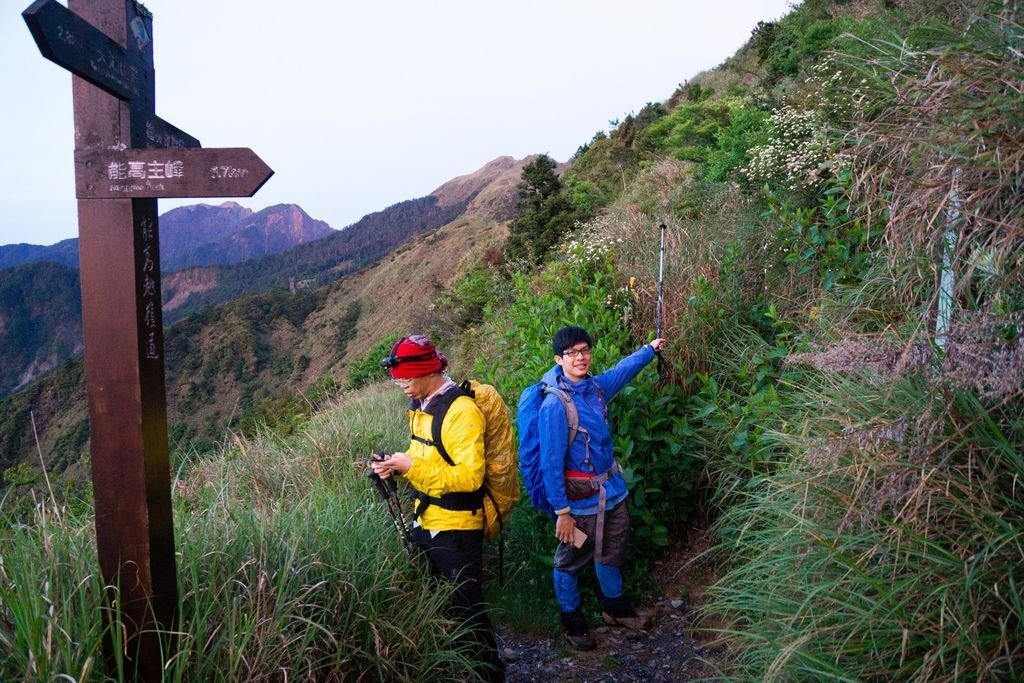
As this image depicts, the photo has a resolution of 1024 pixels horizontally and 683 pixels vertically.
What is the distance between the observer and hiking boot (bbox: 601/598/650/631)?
5.02m

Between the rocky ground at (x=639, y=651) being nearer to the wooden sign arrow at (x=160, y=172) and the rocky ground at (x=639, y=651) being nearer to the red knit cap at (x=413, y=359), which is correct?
the red knit cap at (x=413, y=359)

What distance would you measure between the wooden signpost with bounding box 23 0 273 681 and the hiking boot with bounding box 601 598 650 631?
3065mm

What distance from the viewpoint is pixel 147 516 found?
265 centimetres

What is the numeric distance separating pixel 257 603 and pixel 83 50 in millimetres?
2044

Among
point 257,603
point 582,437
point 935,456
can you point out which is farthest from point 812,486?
point 257,603

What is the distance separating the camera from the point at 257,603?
2.93 metres

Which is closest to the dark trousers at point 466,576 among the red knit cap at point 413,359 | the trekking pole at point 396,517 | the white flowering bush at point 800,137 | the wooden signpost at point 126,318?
the trekking pole at point 396,517

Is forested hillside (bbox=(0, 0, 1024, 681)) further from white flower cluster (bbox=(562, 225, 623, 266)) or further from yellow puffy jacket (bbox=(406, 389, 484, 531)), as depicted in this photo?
white flower cluster (bbox=(562, 225, 623, 266))

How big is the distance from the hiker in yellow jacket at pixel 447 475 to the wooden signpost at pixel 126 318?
1338 mm

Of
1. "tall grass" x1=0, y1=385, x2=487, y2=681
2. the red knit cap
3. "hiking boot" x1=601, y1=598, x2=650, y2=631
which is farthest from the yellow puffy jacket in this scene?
"hiking boot" x1=601, y1=598, x2=650, y2=631

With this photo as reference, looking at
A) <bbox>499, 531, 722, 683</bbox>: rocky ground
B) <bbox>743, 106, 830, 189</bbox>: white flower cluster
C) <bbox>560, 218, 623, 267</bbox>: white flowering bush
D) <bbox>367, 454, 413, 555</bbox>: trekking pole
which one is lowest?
<bbox>499, 531, 722, 683</bbox>: rocky ground

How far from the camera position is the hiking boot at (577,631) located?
481 cm

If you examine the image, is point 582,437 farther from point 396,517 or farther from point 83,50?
point 83,50

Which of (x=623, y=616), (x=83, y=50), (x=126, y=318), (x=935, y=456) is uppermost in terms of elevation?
(x=83, y=50)
